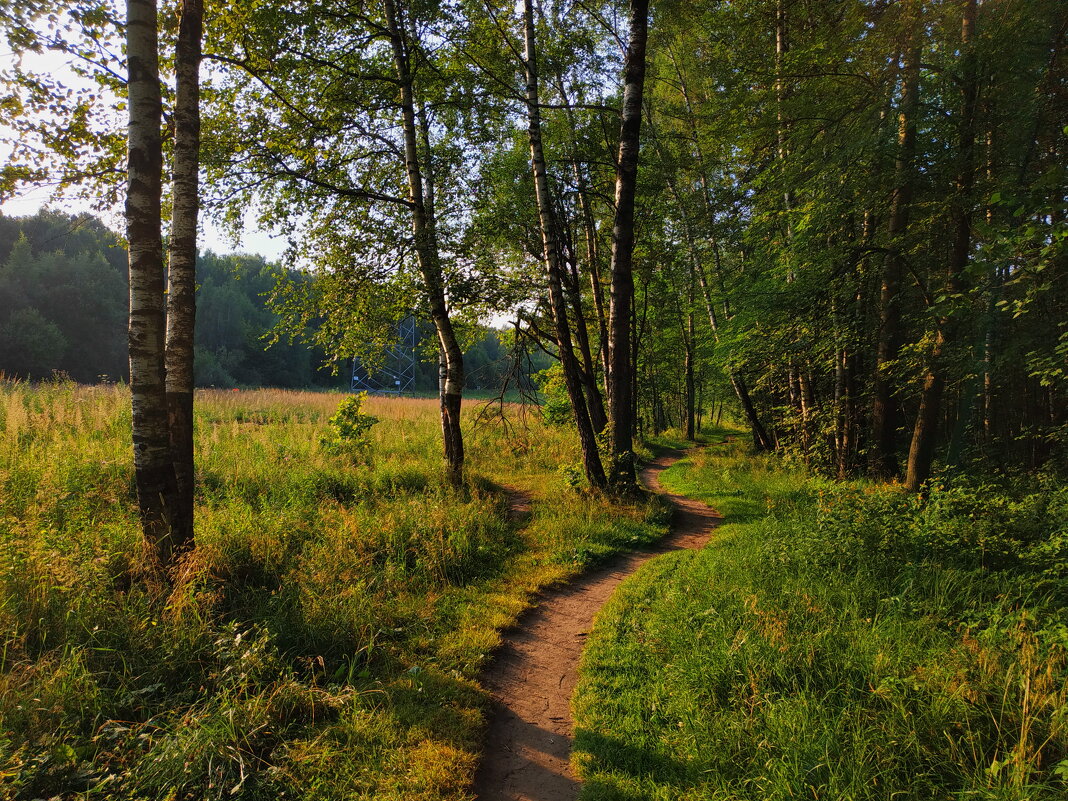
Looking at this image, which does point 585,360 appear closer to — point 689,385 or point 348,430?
point 348,430

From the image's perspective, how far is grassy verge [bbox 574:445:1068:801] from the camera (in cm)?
246

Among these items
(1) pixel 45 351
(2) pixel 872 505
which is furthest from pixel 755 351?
(1) pixel 45 351

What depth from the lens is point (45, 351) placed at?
32.8m

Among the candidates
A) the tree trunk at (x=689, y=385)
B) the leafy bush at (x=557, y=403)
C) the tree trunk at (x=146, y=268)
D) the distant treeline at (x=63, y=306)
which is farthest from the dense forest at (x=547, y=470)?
the distant treeline at (x=63, y=306)

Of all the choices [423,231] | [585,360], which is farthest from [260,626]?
[585,360]

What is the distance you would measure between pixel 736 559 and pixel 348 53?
10.1 m

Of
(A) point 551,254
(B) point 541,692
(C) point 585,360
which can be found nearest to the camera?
(B) point 541,692

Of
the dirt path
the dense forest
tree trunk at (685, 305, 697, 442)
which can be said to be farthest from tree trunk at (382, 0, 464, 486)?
tree trunk at (685, 305, 697, 442)

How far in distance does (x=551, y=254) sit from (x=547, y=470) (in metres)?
5.20

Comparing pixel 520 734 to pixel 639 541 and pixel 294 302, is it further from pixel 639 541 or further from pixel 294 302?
pixel 294 302

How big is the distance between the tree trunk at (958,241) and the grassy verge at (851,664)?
2688mm

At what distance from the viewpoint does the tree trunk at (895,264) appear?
288 inches

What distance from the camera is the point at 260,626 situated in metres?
3.77

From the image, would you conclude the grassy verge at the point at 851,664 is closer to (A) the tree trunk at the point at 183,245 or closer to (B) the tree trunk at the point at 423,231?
(A) the tree trunk at the point at 183,245
